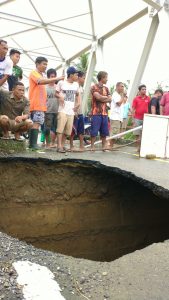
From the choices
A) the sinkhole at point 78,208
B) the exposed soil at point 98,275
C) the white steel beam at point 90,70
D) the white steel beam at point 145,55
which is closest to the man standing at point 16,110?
the sinkhole at point 78,208

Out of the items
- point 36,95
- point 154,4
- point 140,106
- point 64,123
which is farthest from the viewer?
point 154,4

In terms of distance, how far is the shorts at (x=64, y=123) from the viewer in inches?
262

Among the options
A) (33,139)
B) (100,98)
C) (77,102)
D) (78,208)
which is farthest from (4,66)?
(78,208)

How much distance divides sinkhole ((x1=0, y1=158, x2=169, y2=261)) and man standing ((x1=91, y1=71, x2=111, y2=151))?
1.64 metres

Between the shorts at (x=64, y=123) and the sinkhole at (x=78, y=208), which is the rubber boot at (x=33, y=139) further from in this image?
the sinkhole at (x=78, y=208)

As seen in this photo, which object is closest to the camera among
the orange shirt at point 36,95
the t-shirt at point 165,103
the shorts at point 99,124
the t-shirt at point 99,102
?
the orange shirt at point 36,95

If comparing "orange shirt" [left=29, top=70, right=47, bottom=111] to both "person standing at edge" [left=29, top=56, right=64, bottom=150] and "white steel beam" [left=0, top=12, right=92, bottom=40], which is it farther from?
"white steel beam" [left=0, top=12, right=92, bottom=40]

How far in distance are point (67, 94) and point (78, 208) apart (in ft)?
6.70

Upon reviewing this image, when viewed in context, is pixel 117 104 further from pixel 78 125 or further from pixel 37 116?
pixel 37 116

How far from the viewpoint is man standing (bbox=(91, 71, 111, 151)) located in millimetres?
7109

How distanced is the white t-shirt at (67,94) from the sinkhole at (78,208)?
4.63ft

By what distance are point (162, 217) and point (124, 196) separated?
29.6 inches

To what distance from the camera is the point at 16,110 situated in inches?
241

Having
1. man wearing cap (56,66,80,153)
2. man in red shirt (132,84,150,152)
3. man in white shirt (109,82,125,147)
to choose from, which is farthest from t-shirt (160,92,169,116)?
man wearing cap (56,66,80,153)
